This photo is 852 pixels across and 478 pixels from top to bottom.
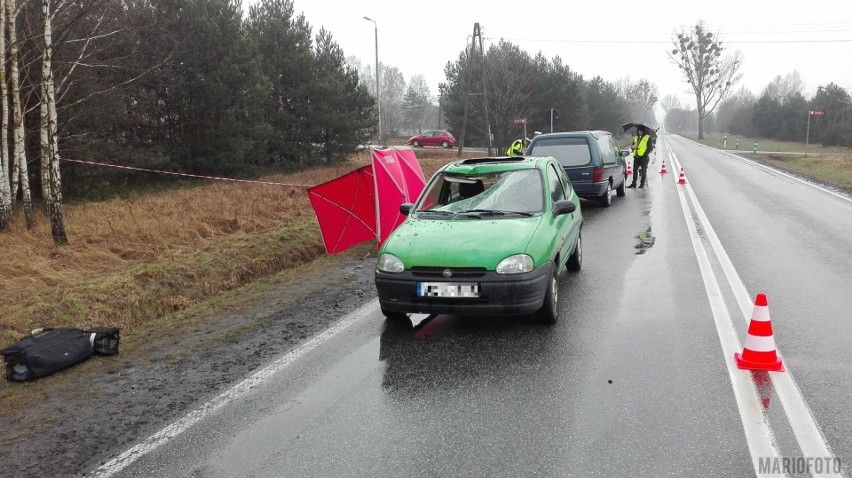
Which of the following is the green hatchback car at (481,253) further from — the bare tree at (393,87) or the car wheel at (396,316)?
the bare tree at (393,87)

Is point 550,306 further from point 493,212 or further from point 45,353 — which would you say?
point 45,353

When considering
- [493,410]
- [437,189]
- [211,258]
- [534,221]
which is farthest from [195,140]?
[493,410]

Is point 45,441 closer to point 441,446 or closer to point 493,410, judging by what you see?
point 441,446

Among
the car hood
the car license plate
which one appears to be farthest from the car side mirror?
the car license plate

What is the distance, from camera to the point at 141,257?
9336 mm

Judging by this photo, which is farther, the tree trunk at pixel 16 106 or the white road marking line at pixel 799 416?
the tree trunk at pixel 16 106

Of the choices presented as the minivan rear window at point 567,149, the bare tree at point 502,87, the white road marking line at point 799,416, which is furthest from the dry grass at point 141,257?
the bare tree at point 502,87

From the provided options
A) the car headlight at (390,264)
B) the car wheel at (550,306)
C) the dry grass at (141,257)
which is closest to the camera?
the car headlight at (390,264)

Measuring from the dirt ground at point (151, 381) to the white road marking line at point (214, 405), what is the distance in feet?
0.27

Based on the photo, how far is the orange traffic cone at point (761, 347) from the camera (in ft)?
14.4

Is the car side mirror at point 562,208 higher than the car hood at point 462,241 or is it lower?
higher

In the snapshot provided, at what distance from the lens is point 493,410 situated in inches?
152

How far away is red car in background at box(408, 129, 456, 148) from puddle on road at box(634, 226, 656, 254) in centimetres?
3749

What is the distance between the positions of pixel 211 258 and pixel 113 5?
32.8 ft
